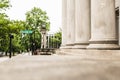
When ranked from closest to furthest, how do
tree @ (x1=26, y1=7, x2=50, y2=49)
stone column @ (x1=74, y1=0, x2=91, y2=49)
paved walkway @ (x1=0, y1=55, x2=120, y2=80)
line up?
paved walkway @ (x1=0, y1=55, x2=120, y2=80), stone column @ (x1=74, y1=0, x2=91, y2=49), tree @ (x1=26, y1=7, x2=50, y2=49)

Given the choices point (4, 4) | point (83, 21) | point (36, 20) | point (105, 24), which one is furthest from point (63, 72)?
point (36, 20)

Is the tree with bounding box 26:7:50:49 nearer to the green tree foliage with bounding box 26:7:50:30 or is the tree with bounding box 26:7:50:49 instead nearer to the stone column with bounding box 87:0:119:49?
the green tree foliage with bounding box 26:7:50:30

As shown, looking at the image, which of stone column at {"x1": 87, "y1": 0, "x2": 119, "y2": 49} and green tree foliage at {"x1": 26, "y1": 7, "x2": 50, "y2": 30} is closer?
stone column at {"x1": 87, "y1": 0, "x2": 119, "y2": 49}

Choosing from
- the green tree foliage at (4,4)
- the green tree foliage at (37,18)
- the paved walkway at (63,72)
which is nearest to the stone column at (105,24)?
the paved walkway at (63,72)

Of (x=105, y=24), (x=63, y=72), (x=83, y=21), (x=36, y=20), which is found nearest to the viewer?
(x=63, y=72)

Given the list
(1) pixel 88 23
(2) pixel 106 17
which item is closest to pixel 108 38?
(2) pixel 106 17

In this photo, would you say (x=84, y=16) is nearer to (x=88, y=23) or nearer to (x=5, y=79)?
(x=88, y=23)

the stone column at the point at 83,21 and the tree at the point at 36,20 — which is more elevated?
the tree at the point at 36,20

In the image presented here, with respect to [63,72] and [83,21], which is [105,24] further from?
[63,72]

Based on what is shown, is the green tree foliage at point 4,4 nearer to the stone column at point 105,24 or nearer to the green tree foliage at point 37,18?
the green tree foliage at point 37,18

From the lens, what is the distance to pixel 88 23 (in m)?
27.0

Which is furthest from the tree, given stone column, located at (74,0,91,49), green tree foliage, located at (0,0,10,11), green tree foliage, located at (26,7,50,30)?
stone column, located at (74,0,91,49)

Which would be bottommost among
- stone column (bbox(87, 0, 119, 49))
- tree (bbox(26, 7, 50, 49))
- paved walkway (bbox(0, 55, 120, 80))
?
paved walkway (bbox(0, 55, 120, 80))

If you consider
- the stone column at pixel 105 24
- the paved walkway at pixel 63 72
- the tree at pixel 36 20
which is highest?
the tree at pixel 36 20
